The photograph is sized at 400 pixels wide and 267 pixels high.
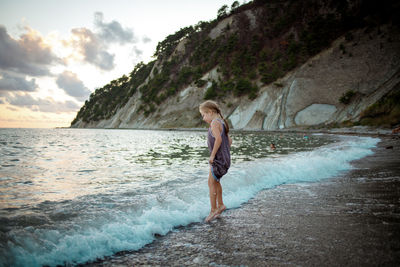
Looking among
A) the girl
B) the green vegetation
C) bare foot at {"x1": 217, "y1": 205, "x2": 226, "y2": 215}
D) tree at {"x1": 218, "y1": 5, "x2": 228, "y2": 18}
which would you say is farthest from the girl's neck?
the green vegetation

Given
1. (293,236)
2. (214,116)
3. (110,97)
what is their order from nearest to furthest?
1. (293,236)
2. (214,116)
3. (110,97)

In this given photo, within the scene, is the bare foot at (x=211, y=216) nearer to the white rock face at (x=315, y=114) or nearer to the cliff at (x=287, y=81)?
the cliff at (x=287, y=81)

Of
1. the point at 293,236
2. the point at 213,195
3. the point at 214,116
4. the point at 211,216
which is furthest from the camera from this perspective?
the point at 214,116

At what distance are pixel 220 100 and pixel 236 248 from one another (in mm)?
56959

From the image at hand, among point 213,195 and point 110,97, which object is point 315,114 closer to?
point 213,195

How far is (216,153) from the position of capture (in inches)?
161

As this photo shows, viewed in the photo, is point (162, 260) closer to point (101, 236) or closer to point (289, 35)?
point (101, 236)

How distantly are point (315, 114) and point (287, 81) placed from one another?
33.5ft

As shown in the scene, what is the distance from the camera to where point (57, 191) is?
5.72 m

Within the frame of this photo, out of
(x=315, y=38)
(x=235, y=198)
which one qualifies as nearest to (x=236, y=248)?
(x=235, y=198)

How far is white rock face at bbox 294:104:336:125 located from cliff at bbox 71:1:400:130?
0.34ft

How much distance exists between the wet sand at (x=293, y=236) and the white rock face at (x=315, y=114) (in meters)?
40.1

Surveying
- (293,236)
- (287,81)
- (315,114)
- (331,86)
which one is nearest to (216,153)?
(293,236)

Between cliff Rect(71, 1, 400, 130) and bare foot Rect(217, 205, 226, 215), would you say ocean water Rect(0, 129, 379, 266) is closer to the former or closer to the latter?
bare foot Rect(217, 205, 226, 215)
